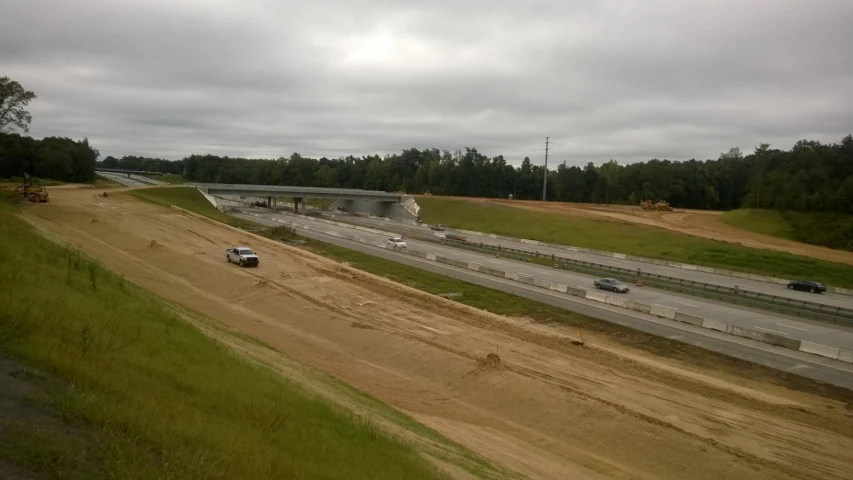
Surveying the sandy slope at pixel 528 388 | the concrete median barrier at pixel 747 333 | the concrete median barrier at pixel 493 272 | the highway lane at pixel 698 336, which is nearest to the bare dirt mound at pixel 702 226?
the concrete median barrier at pixel 747 333

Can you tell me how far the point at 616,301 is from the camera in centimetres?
4097

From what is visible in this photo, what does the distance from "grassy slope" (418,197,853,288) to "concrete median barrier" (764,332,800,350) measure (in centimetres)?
3106

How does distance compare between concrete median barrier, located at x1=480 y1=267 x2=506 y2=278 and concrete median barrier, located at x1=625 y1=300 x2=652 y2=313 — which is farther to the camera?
concrete median barrier, located at x1=480 y1=267 x2=506 y2=278

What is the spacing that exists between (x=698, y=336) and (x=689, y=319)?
287cm

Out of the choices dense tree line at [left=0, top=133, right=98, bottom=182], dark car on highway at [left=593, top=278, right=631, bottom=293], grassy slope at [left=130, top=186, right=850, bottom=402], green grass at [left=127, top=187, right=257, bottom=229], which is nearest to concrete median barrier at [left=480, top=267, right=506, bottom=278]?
grassy slope at [left=130, top=186, right=850, bottom=402]

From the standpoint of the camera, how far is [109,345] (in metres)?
11.1

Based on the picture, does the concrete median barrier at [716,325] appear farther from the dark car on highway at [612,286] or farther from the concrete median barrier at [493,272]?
the concrete median barrier at [493,272]

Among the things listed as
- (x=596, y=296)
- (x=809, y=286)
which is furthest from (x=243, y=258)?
(x=809, y=286)

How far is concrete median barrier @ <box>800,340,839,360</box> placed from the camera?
29.8 metres

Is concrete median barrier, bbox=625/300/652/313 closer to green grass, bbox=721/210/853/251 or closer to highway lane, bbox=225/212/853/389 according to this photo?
highway lane, bbox=225/212/853/389

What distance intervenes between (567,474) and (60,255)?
2159 cm

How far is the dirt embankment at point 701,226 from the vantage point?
6994 cm

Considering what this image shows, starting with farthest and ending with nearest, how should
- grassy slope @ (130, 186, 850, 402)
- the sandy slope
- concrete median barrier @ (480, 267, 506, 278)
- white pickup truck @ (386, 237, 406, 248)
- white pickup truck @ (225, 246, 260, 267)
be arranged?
white pickup truck @ (386, 237, 406, 248) → concrete median barrier @ (480, 267, 506, 278) → white pickup truck @ (225, 246, 260, 267) → grassy slope @ (130, 186, 850, 402) → the sandy slope

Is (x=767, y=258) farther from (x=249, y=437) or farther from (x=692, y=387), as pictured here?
(x=249, y=437)
